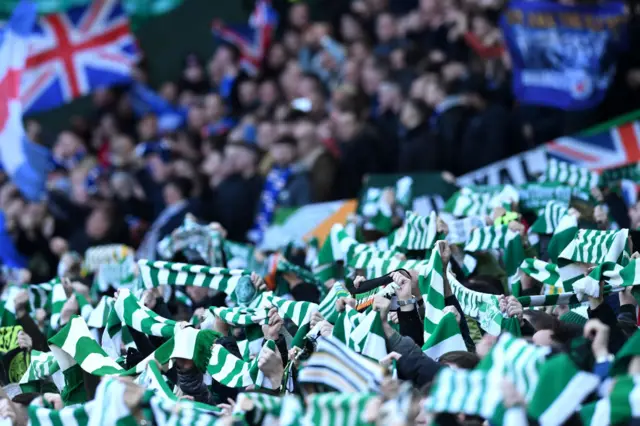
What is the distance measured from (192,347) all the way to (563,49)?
19.4 feet

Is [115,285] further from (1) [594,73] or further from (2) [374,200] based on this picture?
(1) [594,73]

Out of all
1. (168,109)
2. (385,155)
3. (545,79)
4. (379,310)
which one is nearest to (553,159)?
(545,79)

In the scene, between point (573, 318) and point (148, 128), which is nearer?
point (573, 318)

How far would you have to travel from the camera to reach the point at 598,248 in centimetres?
788

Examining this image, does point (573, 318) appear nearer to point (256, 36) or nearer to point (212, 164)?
point (212, 164)

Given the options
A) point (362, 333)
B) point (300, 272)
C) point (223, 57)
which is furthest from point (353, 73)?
point (362, 333)

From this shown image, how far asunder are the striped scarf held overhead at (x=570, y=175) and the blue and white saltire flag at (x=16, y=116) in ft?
16.9

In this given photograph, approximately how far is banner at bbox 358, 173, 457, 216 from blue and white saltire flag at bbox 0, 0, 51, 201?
11.6ft

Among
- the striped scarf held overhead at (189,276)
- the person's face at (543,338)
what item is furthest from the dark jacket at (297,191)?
the person's face at (543,338)

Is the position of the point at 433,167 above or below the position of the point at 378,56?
below

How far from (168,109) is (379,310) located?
10.4 meters

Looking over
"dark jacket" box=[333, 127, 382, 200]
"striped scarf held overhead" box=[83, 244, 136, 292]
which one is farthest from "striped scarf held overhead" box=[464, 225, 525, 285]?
"dark jacket" box=[333, 127, 382, 200]

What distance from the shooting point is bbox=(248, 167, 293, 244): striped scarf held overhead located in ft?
41.8

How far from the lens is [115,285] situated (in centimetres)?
1064
